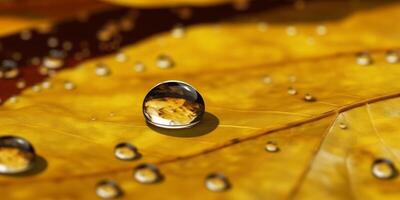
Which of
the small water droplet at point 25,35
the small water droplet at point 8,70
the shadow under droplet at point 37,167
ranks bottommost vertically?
the shadow under droplet at point 37,167

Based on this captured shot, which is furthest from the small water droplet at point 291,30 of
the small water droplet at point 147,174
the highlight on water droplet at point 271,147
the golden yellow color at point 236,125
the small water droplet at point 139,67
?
the small water droplet at point 147,174

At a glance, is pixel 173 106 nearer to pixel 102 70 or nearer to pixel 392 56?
pixel 102 70

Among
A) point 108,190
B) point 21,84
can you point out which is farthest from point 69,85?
point 108,190

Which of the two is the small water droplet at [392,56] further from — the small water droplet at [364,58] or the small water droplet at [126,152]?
the small water droplet at [126,152]

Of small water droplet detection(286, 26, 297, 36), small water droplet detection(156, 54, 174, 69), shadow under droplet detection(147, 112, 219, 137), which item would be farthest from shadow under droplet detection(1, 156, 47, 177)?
small water droplet detection(286, 26, 297, 36)

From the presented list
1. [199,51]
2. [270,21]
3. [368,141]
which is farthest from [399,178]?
[270,21]

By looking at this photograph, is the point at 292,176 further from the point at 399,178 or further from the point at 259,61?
the point at 259,61

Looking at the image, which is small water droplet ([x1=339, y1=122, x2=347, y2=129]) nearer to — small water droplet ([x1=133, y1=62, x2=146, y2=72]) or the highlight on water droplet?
the highlight on water droplet
